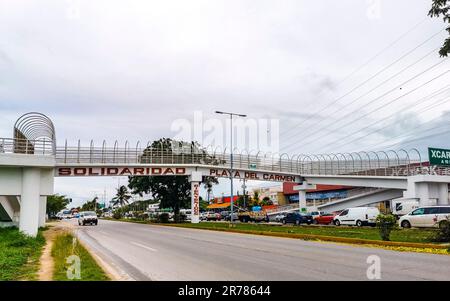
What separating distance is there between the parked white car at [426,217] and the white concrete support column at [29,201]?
2526cm

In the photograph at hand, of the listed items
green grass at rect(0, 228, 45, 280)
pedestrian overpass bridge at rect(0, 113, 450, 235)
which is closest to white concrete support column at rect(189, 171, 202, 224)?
pedestrian overpass bridge at rect(0, 113, 450, 235)

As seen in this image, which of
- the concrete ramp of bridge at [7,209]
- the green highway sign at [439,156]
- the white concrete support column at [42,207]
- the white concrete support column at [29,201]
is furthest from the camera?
the green highway sign at [439,156]

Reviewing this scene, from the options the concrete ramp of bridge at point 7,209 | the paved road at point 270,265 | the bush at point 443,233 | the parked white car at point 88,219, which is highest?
the concrete ramp of bridge at point 7,209

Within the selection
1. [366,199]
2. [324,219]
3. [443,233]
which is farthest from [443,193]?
[443,233]

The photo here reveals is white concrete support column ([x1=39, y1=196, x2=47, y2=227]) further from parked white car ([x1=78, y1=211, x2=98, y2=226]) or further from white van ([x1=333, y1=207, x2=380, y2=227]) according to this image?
white van ([x1=333, y1=207, x2=380, y2=227])

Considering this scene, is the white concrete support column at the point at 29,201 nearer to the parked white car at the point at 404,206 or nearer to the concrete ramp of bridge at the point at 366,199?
the parked white car at the point at 404,206

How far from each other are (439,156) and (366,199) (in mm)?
13424

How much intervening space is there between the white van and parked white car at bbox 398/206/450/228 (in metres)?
5.49

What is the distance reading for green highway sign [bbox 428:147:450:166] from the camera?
43.2 meters

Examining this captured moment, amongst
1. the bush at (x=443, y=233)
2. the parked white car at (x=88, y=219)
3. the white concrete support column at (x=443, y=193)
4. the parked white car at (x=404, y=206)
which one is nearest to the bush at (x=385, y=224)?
the bush at (x=443, y=233)

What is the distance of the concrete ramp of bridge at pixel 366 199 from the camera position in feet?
172

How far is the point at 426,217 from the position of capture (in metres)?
28.3

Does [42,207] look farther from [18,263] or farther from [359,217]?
[359,217]
